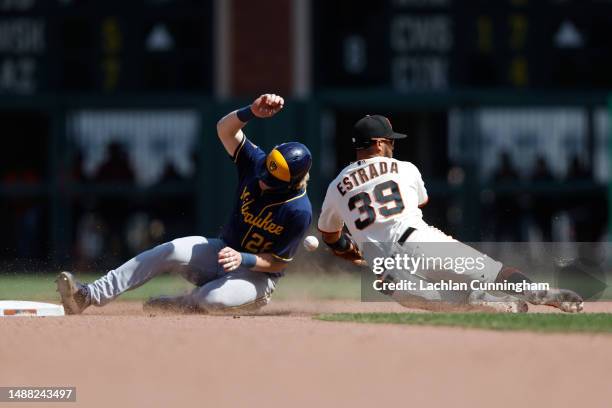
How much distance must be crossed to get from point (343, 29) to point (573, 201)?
3.86m

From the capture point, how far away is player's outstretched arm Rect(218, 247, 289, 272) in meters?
8.28

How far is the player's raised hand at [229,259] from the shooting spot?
27.1 feet

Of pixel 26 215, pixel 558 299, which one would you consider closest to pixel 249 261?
pixel 558 299

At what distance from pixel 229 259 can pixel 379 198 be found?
1.10 metres

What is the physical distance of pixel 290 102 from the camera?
16.5 m

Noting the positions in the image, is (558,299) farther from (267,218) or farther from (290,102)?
(290,102)

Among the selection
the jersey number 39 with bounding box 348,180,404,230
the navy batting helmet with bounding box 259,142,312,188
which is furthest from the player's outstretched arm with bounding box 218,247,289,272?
the jersey number 39 with bounding box 348,180,404,230

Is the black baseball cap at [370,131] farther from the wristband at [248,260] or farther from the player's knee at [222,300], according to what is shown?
the player's knee at [222,300]

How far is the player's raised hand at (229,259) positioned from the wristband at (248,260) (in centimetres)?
13

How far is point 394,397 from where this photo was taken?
5512 millimetres

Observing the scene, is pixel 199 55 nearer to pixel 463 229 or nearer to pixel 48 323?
pixel 463 229

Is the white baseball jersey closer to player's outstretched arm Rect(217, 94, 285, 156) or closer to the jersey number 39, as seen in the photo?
the jersey number 39

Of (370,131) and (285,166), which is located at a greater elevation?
(370,131)

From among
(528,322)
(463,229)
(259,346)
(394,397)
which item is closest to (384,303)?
(528,322)
